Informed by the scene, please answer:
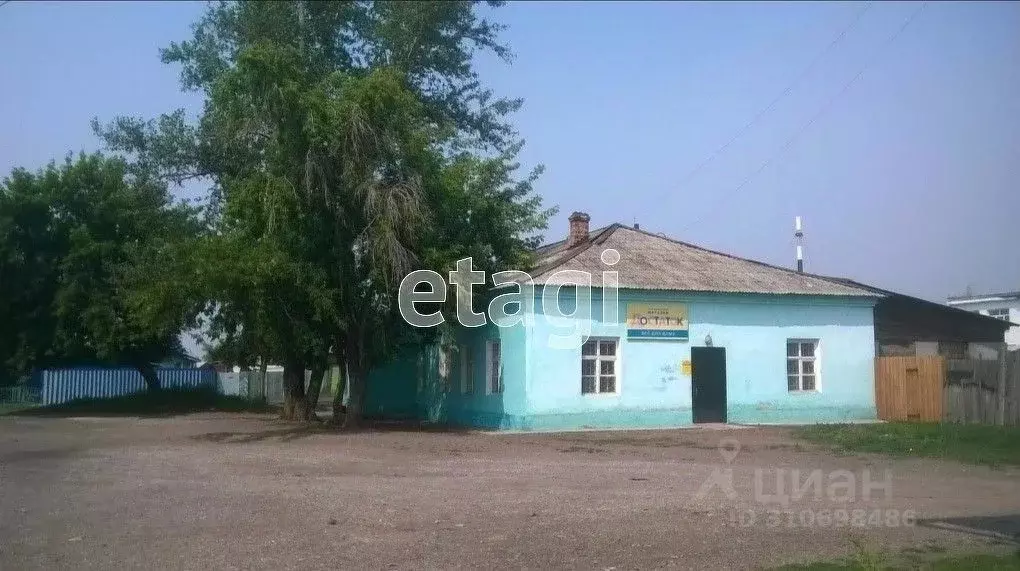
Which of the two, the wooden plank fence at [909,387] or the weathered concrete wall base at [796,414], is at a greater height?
the wooden plank fence at [909,387]

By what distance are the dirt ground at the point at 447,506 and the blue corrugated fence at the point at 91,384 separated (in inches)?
735

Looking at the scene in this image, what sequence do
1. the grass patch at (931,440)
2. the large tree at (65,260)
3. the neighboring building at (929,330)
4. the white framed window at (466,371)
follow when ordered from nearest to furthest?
1. the grass patch at (931,440)
2. the white framed window at (466,371)
3. the neighboring building at (929,330)
4. the large tree at (65,260)

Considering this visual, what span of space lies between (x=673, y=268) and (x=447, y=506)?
15.3m

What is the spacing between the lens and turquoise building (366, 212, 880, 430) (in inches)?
885

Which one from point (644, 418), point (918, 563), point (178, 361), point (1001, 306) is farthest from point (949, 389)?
point (178, 361)

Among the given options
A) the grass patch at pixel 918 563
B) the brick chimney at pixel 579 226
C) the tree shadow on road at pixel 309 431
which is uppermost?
the brick chimney at pixel 579 226

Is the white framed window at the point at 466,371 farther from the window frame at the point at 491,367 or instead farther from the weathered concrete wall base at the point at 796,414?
the weathered concrete wall base at the point at 796,414

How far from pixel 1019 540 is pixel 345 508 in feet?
23.2

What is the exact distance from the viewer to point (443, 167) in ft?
71.7

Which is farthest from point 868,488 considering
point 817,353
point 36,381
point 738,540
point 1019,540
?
point 36,381

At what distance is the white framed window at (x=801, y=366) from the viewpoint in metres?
25.4

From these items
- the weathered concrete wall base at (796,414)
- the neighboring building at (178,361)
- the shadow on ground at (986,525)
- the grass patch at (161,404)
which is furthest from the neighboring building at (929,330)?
the neighboring building at (178,361)

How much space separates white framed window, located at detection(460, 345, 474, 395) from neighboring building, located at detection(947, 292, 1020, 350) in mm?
28905

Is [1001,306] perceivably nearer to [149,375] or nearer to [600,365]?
[600,365]
